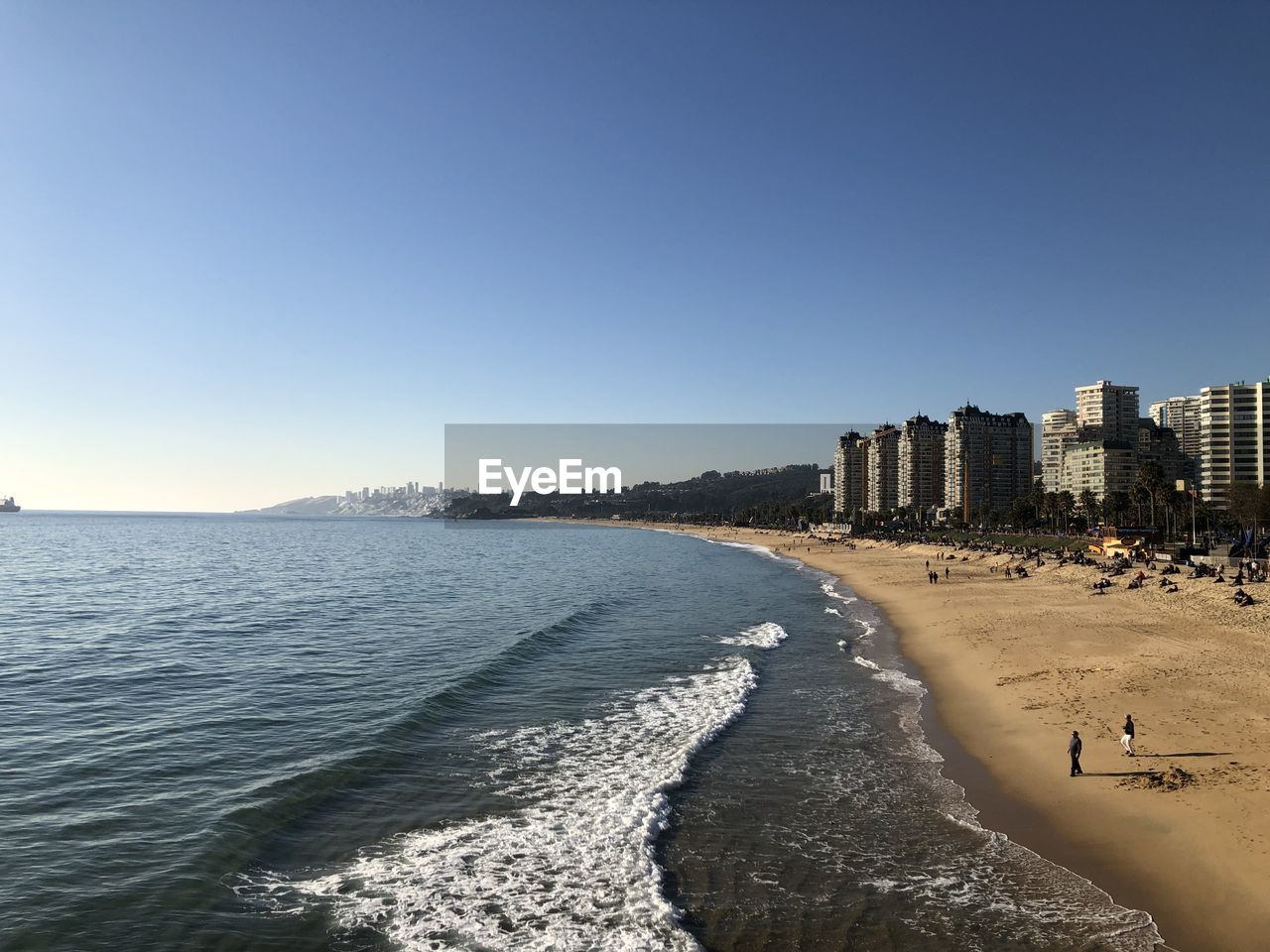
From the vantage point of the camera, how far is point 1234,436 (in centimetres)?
13938

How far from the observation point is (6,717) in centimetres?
2016

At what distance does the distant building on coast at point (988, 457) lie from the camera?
17438 centimetres

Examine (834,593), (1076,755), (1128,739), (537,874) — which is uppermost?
(1128,739)

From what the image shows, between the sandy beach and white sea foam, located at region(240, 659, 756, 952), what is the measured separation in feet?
22.6

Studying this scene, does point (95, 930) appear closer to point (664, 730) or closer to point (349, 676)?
point (664, 730)

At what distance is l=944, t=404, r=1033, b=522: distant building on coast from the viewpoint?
572 feet

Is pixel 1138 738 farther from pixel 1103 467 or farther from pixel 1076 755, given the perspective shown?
pixel 1103 467

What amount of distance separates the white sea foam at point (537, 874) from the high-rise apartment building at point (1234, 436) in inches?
6149

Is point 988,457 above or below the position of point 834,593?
above

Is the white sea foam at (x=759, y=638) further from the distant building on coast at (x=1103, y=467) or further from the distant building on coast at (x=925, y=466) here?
the distant building on coast at (x=925, y=466)

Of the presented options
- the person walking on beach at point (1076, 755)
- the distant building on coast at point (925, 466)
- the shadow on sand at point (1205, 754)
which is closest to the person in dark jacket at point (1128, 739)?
the shadow on sand at point (1205, 754)

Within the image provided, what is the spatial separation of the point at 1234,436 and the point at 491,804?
170105 millimetres

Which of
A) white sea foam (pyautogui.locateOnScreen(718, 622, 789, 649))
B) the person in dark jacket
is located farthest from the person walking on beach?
white sea foam (pyautogui.locateOnScreen(718, 622, 789, 649))

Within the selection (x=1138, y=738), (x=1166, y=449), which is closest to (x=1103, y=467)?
(x=1166, y=449)
